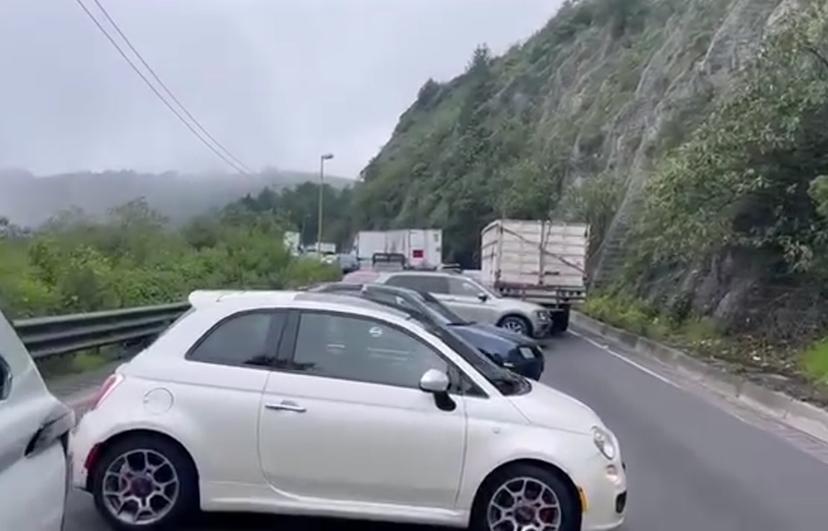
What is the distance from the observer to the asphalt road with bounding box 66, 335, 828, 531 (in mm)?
7477

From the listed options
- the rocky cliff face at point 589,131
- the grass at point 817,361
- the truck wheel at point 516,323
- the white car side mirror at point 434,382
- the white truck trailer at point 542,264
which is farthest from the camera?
the rocky cliff face at point 589,131

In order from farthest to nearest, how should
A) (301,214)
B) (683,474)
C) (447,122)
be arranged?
(447,122)
(301,214)
(683,474)

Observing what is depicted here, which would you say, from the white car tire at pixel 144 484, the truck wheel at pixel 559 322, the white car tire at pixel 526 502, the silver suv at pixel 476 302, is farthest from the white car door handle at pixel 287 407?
the truck wheel at pixel 559 322

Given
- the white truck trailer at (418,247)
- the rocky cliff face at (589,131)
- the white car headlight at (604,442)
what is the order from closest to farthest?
the white car headlight at (604,442) < the rocky cliff face at (589,131) < the white truck trailer at (418,247)

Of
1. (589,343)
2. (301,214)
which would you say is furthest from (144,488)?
(301,214)

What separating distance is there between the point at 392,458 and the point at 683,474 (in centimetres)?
384

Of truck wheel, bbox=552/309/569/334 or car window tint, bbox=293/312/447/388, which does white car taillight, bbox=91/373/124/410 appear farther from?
truck wheel, bbox=552/309/569/334

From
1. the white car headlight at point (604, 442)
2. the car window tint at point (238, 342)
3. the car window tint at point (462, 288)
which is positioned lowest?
the car window tint at point (462, 288)

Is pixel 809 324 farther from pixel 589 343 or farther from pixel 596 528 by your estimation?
pixel 596 528

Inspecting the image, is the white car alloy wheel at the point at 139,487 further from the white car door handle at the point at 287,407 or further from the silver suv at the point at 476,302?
the silver suv at the point at 476,302

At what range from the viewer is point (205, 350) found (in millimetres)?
7004

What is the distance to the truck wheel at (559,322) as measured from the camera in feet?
90.5

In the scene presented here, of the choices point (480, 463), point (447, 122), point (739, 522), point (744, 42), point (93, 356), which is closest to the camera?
point (480, 463)

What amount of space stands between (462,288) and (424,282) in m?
0.87
